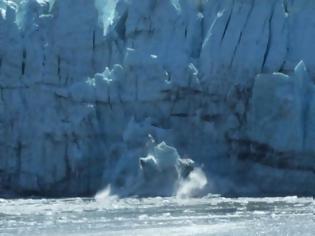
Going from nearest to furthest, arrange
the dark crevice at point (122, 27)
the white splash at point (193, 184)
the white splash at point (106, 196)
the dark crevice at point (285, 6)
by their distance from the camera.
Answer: the white splash at point (193, 184) < the white splash at point (106, 196) < the dark crevice at point (285, 6) < the dark crevice at point (122, 27)

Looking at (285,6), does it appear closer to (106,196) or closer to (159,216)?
(106,196)

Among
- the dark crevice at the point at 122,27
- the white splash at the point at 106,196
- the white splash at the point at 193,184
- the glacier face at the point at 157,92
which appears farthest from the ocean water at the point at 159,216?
the dark crevice at the point at 122,27

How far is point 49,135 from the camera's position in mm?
27297

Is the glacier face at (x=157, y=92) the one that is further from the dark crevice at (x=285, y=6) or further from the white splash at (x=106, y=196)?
the white splash at (x=106, y=196)

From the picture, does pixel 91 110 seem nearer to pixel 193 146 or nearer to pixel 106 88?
pixel 106 88

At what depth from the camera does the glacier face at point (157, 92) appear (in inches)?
1003

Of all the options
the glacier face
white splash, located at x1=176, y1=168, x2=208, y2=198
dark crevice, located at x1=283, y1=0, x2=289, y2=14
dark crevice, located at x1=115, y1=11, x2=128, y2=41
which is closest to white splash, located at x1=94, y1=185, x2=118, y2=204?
the glacier face

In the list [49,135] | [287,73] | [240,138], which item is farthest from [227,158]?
[49,135]

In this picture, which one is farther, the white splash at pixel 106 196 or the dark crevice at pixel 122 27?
the dark crevice at pixel 122 27

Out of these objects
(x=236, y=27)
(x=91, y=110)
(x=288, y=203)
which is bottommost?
(x=288, y=203)

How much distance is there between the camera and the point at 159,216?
2084 cm

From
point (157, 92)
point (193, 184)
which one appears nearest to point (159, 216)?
point (193, 184)

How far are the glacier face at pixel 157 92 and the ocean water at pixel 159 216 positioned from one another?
4.12 feet

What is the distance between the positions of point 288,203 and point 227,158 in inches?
131
